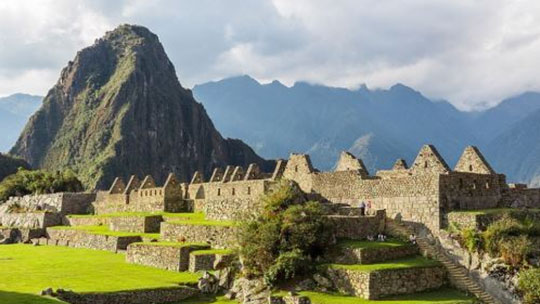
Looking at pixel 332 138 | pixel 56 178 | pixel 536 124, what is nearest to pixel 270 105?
pixel 332 138

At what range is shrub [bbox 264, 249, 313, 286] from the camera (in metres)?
25.4

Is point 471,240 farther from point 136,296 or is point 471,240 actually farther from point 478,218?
point 136,296

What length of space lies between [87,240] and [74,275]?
14.9 metres

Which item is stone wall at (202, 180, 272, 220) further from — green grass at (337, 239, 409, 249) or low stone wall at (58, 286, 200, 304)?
low stone wall at (58, 286, 200, 304)

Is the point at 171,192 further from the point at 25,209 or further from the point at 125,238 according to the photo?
the point at 25,209

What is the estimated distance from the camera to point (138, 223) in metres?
40.9

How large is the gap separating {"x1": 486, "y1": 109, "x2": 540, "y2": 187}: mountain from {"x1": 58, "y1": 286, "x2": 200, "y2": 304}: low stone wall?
74060mm

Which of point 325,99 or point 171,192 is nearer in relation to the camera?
point 171,192

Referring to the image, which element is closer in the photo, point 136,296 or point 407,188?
point 136,296

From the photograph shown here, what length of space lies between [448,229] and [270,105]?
151914 mm

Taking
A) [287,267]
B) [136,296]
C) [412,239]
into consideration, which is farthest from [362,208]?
[136,296]

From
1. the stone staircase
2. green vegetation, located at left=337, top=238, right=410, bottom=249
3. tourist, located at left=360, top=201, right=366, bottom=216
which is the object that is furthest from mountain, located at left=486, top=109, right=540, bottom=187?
green vegetation, located at left=337, top=238, right=410, bottom=249

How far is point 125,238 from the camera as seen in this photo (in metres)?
38.2

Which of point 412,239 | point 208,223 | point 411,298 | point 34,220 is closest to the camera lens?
point 411,298
